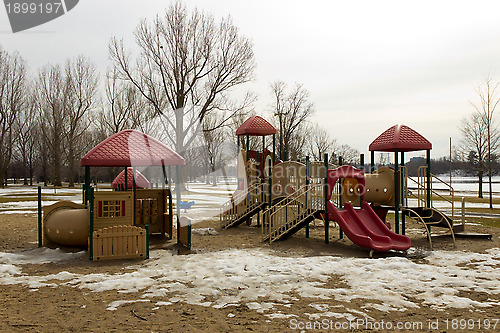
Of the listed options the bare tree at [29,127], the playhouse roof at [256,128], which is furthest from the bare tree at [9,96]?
the playhouse roof at [256,128]

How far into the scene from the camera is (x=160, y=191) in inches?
488

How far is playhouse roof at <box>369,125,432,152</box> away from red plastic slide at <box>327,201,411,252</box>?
2371mm

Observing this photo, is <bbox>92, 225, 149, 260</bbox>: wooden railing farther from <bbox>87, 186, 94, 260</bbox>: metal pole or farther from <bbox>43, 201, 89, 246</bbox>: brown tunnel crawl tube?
<bbox>43, 201, 89, 246</bbox>: brown tunnel crawl tube

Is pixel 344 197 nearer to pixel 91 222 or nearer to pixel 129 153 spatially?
pixel 129 153

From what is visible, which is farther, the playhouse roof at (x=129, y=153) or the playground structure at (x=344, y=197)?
the playground structure at (x=344, y=197)

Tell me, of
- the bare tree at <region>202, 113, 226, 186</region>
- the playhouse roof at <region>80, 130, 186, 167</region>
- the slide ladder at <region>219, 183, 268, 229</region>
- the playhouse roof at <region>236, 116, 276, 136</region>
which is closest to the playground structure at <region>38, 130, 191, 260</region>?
the playhouse roof at <region>80, 130, 186, 167</region>

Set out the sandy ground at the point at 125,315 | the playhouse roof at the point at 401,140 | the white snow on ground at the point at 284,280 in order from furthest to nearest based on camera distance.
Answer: the playhouse roof at the point at 401,140 → the white snow on ground at the point at 284,280 → the sandy ground at the point at 125,315

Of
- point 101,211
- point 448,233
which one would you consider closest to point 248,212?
point 101,211

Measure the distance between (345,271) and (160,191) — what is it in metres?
6.86

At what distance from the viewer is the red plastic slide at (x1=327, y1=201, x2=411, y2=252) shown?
9734mm

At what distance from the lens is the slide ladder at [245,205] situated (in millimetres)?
14352

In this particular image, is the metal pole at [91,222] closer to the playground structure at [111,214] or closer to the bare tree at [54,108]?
the playground structure at [111,214]

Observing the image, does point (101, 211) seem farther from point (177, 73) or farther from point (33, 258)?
point (177, 73)

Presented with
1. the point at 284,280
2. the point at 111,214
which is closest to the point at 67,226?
the point at 111,214
